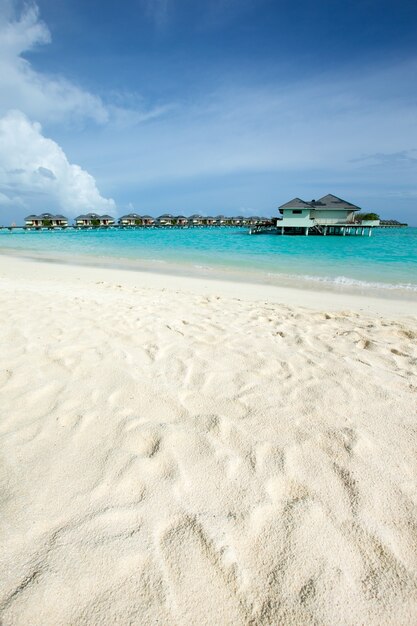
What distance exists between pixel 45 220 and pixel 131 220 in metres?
20.6

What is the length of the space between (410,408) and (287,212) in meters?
44.0

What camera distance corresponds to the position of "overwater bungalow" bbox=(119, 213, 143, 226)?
271ft

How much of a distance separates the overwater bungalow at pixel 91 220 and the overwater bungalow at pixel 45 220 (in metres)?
5.35

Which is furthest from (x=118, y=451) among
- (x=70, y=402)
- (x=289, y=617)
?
(x=289, y=617)

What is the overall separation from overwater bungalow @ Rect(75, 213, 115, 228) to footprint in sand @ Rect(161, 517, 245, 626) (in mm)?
84234

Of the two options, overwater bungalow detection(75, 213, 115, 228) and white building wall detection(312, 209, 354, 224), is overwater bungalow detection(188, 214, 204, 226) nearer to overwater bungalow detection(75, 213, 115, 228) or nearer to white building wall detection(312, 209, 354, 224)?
overwater bungalow detection(75, 213, 115, 228)

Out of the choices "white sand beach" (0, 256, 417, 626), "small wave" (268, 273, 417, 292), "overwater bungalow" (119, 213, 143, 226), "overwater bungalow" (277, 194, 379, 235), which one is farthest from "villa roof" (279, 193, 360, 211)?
"overwater bungalow" (119, 213, 143, 226)

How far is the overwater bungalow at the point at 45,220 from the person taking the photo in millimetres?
71500

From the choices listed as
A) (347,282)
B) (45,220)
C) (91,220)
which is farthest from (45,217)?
(347,282)

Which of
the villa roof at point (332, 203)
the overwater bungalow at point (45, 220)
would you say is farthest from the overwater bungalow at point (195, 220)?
the villa roof at point (332, 203)

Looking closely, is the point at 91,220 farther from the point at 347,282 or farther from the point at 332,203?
the point at 347,282

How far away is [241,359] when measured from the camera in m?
3.12

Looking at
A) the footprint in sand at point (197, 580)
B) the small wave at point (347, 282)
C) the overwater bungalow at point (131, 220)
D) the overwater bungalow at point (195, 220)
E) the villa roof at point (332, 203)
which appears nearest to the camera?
the footprint in sand at point (197, 580)

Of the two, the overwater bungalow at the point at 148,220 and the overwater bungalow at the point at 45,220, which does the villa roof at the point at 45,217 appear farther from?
the overwater bungalow at the point at 148,220
